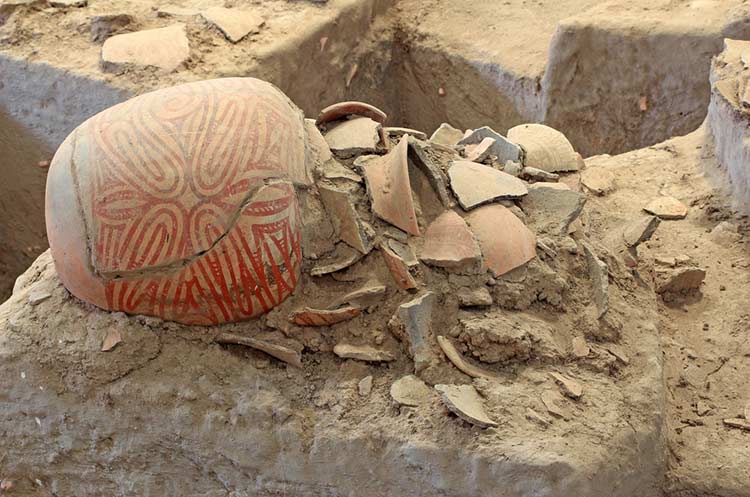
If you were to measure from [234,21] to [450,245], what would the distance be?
2096mm

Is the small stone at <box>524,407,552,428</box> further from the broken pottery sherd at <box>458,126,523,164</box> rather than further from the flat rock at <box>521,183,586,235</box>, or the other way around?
the broken pottery sherd at <box>458,126,523,164</box>

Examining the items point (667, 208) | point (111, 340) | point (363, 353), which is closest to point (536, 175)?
point (667, 208)

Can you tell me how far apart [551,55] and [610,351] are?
2.14 metres

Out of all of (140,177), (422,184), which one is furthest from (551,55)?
(140,177)

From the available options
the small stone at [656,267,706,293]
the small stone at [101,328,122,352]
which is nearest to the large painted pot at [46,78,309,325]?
the small stone at [101,328,122,352]

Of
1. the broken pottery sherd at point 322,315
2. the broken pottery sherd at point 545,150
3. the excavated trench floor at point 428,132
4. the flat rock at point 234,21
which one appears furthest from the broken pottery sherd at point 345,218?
the flat rock at point 234,21

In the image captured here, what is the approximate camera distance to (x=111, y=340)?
2312mm

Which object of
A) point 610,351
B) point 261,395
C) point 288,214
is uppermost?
point 288,214

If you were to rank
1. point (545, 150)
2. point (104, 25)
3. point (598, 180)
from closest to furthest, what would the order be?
point (545, 150) < point (598, 180) < point (104, 25)

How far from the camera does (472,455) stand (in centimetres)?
209

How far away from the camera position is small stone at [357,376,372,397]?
2268 millimetres

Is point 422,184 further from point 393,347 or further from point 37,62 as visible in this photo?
point 37,62

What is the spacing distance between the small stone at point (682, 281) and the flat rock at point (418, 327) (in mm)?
866

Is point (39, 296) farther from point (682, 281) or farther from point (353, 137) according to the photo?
point (682, 281)
